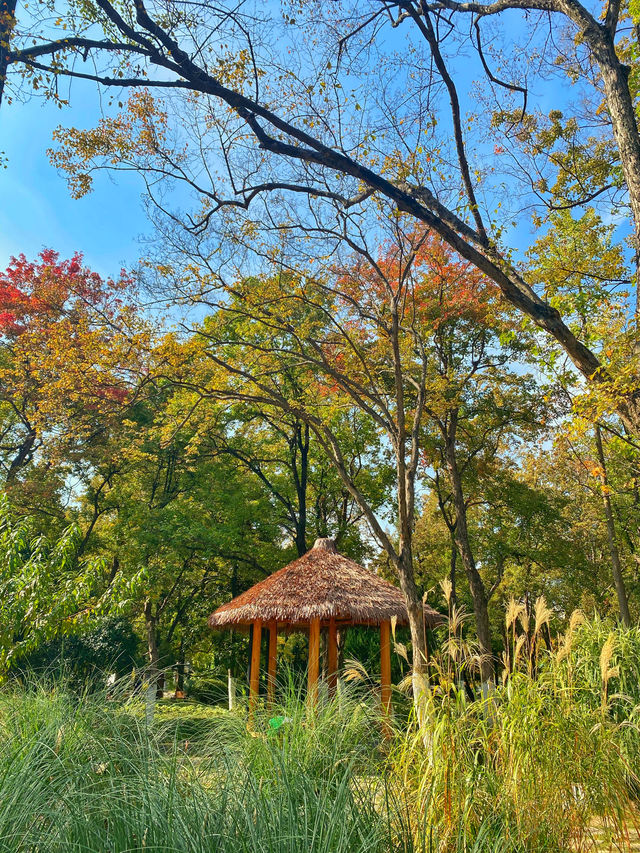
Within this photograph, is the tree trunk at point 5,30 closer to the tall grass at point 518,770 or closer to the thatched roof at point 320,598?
the tall grass at point 518,770

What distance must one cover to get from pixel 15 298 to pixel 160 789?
14.7 metres

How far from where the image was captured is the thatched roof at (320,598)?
9359 millimetres

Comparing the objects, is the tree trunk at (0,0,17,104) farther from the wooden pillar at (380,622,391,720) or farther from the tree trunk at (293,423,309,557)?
the tree trunk at (293,423,309,557)

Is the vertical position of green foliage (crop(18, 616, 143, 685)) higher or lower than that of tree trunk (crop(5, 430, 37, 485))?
lower

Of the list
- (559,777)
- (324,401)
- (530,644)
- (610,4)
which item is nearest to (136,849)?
(559,777)

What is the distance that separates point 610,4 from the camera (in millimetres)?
5129

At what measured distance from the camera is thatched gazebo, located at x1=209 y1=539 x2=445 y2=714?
9359 millimetres

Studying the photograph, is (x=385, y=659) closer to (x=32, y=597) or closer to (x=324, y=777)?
(x=32, y=597)

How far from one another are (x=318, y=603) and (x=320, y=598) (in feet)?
0.36

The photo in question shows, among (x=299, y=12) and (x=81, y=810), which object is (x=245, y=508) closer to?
(x=299, y=12)

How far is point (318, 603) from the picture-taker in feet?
31.0

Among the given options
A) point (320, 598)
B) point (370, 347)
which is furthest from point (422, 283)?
point (320, 598)

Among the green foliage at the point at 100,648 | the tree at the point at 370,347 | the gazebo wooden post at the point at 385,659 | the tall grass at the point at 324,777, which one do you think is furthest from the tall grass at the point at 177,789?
the green foliage at the point at 100,648

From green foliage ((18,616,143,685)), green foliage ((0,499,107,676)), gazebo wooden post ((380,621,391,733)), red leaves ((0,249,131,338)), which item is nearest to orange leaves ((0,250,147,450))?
red leaves ((0,249,131,338))
